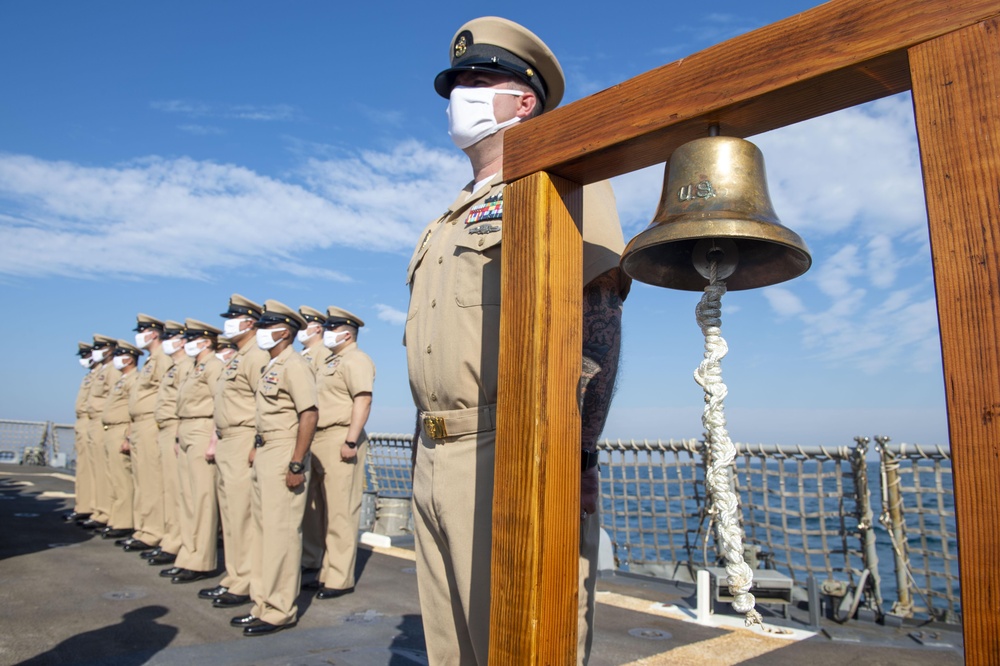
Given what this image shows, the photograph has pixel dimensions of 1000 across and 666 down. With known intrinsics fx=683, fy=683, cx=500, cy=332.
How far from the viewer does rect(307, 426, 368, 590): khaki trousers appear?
16.4 ft

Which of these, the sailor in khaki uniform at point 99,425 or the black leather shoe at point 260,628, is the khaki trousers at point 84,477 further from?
the black leather shoe at point 260,628

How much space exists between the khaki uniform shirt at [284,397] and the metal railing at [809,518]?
328 cm

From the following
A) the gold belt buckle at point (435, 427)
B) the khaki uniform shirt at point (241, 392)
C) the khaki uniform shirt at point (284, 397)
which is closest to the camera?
the gold belt buckle at point (435, 427)

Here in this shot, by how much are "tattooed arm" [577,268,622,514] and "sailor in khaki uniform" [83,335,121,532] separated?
768cm

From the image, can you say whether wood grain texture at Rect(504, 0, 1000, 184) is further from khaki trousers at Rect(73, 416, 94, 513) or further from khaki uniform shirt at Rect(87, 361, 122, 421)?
khaki trousers at Rect(73, 416, 94, 513)

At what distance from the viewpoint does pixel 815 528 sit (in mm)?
5906

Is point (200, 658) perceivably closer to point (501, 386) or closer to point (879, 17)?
point (501, 386)

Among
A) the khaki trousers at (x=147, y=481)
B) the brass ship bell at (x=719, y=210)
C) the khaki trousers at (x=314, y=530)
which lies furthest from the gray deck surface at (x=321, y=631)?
the brass ship bell at (x=719, y=210)

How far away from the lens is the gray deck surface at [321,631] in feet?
11.1

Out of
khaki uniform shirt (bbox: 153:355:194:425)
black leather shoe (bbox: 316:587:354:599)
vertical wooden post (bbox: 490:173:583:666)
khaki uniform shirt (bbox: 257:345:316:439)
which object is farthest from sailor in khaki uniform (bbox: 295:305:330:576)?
vertical wooden post (bbox: 490:173:583:666)

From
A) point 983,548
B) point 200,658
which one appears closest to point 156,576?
point 200,658

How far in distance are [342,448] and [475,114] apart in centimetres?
400

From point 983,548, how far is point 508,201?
37.7 inches

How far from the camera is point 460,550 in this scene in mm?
1556
